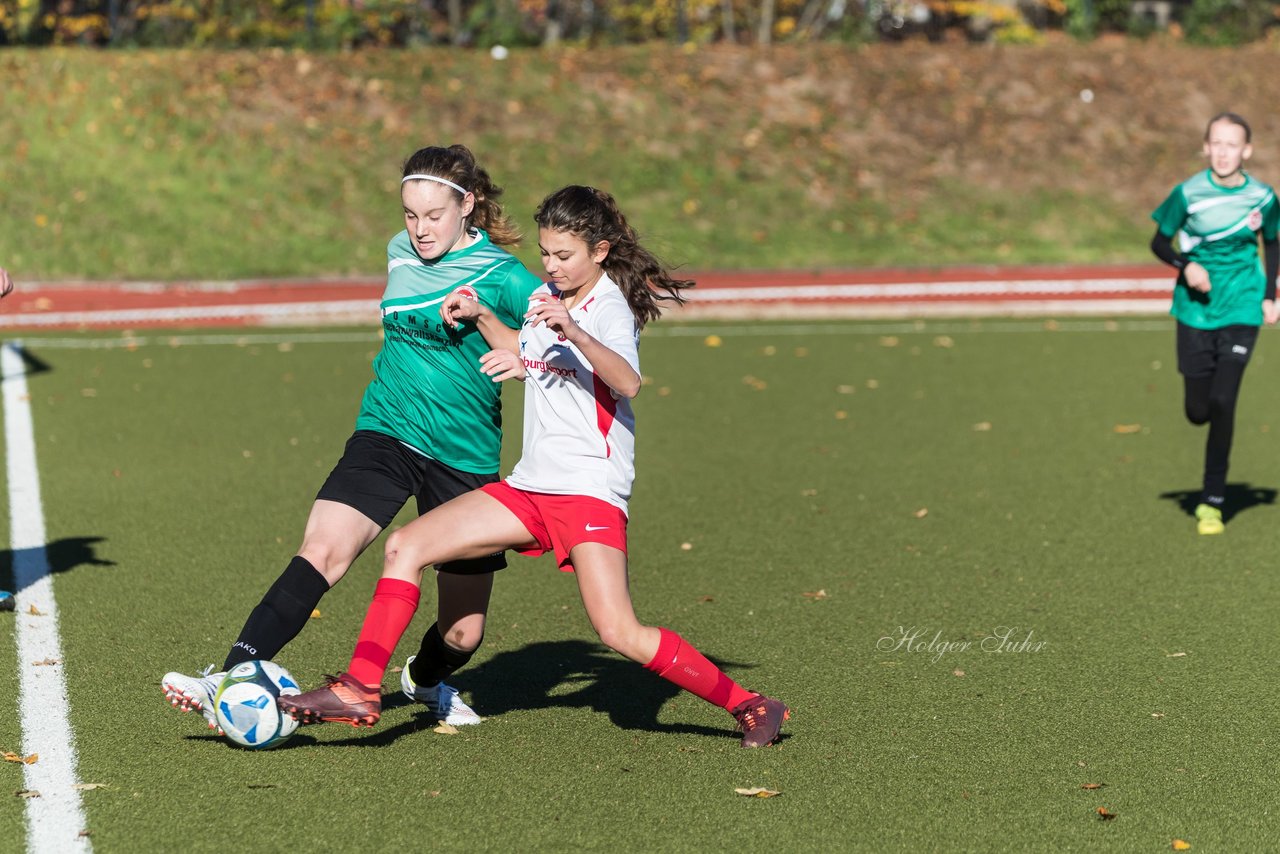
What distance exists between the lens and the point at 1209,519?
895 centimetres

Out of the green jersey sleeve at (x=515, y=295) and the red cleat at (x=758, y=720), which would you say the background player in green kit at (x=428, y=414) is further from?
the red cleat at (x=758, y=720)

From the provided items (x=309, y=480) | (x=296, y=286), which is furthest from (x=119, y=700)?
(x=296, y=286)

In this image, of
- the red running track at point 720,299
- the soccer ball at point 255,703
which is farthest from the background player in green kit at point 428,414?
the red running track at point 720,299

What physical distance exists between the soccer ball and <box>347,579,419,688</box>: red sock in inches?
9.2

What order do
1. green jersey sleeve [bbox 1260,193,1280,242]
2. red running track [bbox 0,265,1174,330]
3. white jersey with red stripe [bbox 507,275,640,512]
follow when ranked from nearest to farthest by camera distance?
white jersey with red stripe [bbox 507,275,640,512], green jersey sleeve [bbox 1260,193,1280,242], red running track [bbox 0,265,1174,330]

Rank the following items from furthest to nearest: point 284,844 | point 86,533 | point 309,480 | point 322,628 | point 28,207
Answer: point 28,207 < point 309,480 < point 86,533 < point 322,628 < point 284,844

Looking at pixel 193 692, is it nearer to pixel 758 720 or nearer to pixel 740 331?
pixel 758 720

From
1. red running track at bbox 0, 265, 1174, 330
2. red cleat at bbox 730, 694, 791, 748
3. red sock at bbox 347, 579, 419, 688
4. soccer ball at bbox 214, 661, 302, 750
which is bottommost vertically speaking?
red running track at bbox 0, 265, 1174, 330

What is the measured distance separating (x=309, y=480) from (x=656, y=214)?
1507 cm

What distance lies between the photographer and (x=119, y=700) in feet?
19.5

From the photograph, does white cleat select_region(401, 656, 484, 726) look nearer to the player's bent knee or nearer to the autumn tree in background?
the player's bent knee

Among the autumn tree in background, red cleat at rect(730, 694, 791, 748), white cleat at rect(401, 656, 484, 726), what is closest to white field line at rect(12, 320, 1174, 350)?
white cleat at rect(401, 656, 484, 726)

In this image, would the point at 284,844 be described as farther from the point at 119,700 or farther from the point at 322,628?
the point at 322,628

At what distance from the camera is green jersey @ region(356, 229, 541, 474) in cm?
544
